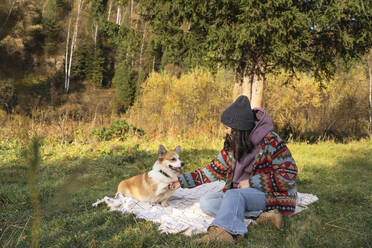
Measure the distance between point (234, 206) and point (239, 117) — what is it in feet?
2.80

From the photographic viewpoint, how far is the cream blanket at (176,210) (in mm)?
2844

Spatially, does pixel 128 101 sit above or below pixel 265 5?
below

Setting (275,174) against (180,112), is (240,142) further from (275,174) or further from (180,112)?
(180,112)

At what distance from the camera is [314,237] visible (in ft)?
8.79

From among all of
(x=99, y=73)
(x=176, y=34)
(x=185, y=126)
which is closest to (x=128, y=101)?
(x=99, y=73)

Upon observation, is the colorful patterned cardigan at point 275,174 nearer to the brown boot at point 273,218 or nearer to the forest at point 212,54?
the brown boot at point 273,218

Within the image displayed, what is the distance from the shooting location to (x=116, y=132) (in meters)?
7.93

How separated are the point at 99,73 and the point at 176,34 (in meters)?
28.6

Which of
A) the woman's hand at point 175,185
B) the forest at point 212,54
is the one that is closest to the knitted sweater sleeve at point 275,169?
the woman's hand at point 175,185

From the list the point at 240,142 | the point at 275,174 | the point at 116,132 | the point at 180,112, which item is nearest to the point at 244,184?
the point at 275,174

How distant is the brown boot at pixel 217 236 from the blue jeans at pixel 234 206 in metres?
0.04

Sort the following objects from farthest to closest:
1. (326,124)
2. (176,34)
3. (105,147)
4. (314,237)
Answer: (326,124)
(176,34)
(105,147)
(314,237)

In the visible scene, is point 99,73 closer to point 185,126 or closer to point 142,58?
point 142,58

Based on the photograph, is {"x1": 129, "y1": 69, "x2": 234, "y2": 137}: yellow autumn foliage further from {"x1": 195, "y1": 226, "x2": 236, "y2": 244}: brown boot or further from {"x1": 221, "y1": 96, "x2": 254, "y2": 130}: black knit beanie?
{"x1": 195, "y1": 226, "x2": 236, "y2": 244}: brown boot
